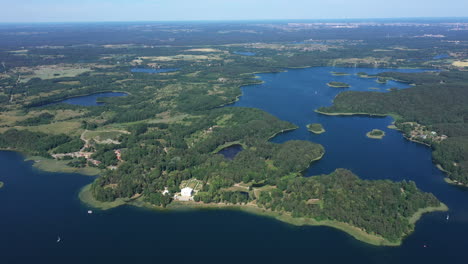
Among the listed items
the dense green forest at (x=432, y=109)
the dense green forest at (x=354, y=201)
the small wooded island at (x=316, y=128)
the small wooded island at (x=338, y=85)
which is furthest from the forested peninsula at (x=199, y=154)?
the small wooded island at (x=338, y=85)

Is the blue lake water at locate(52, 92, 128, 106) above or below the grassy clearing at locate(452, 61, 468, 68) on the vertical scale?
below

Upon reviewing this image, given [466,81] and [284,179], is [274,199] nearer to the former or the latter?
[284,179]

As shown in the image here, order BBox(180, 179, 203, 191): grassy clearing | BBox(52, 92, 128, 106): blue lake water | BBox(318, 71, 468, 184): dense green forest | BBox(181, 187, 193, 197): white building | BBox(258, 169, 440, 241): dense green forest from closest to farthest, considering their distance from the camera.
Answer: BBox(258, 169, 440, 241): dense green forest, BBox(181, 187, 193, 197): white building, BBox(180, 179, 203, 191): grassy clearing, BBox(318, 71, 468, 184): dense green forest, BBox(52, 92, 128, 106): blue lake water

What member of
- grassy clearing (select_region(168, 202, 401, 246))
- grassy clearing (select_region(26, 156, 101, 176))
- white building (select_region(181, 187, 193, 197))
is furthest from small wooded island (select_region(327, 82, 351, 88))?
grassy clearing (select_region(26, 156, 101, 176))

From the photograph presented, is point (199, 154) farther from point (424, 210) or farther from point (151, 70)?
point (151, 70)

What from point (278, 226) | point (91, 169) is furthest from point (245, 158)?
point (91, 169)

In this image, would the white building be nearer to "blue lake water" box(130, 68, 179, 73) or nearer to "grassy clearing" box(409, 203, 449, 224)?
"grassy clearing" box(409, 203, 449, 224)

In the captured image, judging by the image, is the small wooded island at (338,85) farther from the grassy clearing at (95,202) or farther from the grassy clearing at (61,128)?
the grassy clearing at (95,202)
